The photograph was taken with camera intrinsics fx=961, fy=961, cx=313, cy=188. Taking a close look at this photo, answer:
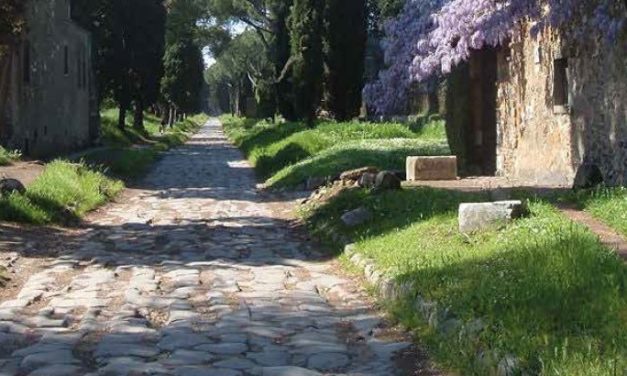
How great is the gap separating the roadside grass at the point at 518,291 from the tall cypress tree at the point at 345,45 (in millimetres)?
23557

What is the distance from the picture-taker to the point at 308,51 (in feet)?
116

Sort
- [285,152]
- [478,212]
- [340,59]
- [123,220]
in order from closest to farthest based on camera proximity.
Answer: [478,212] → [123,220] → [285,152] → [340,59]

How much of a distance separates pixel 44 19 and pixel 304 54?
1016cm

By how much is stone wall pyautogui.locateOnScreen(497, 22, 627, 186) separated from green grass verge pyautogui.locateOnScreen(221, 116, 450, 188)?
315 centimetres

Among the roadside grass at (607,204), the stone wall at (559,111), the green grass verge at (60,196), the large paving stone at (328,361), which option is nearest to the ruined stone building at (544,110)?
the stone wall at (559,111)

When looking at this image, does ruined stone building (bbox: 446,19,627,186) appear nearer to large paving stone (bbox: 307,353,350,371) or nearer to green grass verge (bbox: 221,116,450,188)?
green grass verge (bbox: 221,116,450,188)

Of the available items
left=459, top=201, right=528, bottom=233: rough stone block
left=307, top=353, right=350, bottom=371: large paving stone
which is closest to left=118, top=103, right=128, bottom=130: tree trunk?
left=459, top=201, right=528, bottom=233: rough stone block

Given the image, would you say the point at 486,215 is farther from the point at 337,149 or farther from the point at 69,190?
the point at 337,149

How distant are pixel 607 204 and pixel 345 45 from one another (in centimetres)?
2432

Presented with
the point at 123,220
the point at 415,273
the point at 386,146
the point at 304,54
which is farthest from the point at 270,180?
the point at 415,273

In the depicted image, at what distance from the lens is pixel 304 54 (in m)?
35.4

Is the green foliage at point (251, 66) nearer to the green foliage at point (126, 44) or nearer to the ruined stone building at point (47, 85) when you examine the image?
the green foliage at point (126, 44)

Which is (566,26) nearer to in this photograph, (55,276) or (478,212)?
(478,212)

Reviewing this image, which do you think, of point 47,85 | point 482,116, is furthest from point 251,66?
point 482,116
